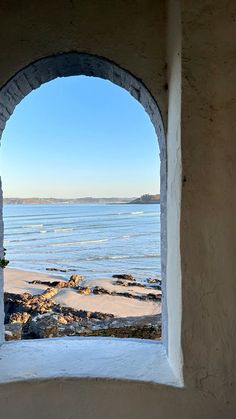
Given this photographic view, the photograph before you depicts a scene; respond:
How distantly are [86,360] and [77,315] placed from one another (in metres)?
4.62

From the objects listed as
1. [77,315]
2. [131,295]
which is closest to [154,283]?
[131,295]

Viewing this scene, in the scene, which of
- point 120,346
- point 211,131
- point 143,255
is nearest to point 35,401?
point 120,346

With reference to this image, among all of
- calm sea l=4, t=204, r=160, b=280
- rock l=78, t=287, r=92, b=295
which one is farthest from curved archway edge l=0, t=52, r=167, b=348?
calm sea l=4, t=204, r=160, b=280

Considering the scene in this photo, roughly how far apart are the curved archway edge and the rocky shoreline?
196 centimetres

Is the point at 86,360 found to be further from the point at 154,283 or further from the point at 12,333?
the point at 154,283

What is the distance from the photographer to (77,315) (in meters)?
6.01

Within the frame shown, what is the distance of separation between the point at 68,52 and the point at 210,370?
1.34 meters

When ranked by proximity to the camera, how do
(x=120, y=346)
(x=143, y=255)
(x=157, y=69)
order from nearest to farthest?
(x=157, y=69) < (x=120, y=346) < (x=143, y=255)

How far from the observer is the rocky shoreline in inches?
140

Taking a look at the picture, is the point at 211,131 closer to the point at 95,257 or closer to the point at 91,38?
the point at 91,38

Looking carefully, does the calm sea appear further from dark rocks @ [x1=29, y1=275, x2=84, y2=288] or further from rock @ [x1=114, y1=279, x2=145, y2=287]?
dark rocks @ [x1=29, y1=275, x2=84, y2=288]

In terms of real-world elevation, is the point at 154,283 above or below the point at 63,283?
below

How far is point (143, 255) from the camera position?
16906 millimetres

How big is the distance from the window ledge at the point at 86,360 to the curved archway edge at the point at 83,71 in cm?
16
